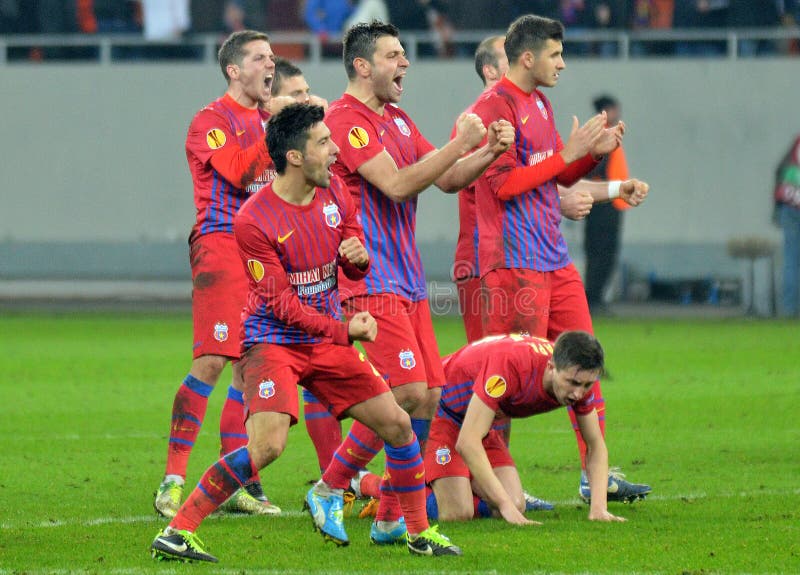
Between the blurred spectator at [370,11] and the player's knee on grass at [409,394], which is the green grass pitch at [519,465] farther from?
the blurred spectator at [370,11]

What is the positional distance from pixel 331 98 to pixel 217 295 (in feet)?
53.8

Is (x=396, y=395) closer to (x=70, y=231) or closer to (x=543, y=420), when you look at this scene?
(x=543, y=420)

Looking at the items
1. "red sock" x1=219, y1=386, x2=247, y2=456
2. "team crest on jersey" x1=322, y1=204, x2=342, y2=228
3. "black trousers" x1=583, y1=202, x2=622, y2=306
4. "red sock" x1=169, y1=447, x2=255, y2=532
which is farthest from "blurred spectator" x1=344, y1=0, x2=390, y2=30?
"red sock" x1=169, y1=447, x2=255, y2=532

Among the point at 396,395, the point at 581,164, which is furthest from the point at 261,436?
the point at 581,164

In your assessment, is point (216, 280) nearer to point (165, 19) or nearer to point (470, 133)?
point (470, 133)

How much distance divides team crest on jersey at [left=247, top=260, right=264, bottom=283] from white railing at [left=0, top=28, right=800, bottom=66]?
16.6 meters

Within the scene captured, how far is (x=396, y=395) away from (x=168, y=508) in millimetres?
1346

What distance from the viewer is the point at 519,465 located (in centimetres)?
947

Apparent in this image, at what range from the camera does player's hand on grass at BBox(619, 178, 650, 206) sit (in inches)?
327

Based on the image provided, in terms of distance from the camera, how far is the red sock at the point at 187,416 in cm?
802

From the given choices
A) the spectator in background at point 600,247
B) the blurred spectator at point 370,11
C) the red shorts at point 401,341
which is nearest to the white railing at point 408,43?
the blurred spectator at point 370,11

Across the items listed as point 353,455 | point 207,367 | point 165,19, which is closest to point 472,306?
point 207,367

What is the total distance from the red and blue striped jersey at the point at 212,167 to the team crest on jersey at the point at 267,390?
1758 millimetres

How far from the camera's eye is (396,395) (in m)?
7.31
